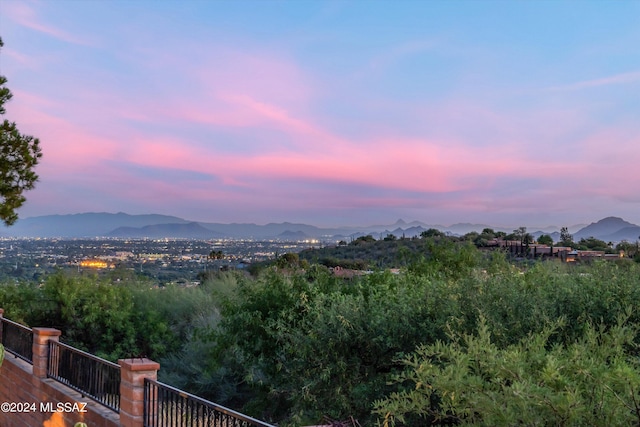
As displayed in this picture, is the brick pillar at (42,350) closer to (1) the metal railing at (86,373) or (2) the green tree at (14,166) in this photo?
(1) the metal railing at (86,373)

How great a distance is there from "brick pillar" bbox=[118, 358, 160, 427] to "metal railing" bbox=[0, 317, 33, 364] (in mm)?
4655

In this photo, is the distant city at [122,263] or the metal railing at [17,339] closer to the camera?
the metal railing at [17,339]

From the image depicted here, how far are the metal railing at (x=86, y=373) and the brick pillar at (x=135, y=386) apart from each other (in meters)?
0.54

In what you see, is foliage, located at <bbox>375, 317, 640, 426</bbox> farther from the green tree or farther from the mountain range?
the mountain range

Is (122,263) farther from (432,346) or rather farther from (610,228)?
(610,228)

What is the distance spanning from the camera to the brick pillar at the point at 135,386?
6738 mm

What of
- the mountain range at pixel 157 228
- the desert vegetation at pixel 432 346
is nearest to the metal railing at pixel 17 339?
the desert vegetation at pixel 432 346

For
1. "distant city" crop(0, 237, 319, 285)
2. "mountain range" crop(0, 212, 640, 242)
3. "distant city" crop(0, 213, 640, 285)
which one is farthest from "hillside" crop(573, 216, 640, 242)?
"distant city" crop(0, 237, 319, 285)

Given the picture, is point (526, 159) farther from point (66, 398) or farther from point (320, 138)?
point (66, 398)

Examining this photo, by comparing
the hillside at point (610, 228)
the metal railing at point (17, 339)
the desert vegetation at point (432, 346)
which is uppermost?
the hillside at point (610, 228)

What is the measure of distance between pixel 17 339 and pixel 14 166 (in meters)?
4.64

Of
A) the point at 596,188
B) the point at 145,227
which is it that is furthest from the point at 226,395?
the point at 145,227

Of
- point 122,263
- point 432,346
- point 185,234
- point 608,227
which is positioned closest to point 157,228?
point 185,234

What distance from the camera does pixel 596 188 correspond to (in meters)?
28.8
